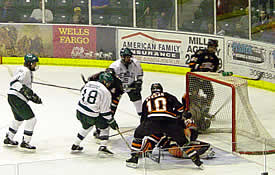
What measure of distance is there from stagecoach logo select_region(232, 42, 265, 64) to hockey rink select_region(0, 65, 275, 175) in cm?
57

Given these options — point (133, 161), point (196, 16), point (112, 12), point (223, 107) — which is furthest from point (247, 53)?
point (133, 161)

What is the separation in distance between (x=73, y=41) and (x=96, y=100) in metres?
7.22

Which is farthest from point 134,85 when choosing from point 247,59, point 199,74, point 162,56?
point 162,56

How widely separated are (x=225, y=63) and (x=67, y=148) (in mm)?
5218

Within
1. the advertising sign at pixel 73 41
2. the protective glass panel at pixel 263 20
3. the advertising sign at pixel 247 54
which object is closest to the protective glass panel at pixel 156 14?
the advertising sign at pixel 73 41

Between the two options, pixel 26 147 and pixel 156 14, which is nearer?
pixel 26 147

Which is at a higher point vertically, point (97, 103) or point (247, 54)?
point (247, 54)

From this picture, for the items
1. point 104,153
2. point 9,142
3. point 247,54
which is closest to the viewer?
point 104,153

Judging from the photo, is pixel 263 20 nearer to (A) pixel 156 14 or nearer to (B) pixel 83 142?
(A) pixel 156 14

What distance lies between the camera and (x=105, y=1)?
44.3 ft

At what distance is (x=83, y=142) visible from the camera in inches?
287

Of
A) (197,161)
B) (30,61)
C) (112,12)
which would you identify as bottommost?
(197,161)

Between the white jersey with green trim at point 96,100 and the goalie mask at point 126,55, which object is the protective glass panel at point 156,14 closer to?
A: the goalie mask at point 126,55

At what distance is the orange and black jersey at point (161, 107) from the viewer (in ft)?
19.9
